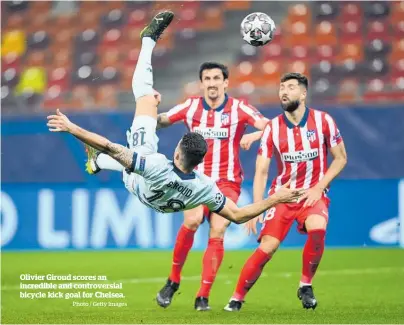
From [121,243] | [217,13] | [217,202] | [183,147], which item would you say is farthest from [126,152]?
[217,13]

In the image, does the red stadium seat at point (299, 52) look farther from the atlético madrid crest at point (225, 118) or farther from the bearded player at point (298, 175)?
the bearded player at point (298, 175)

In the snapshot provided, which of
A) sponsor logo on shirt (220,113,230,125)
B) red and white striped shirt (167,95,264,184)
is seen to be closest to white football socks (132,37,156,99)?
red and white striped shirt (167,95,264,184)

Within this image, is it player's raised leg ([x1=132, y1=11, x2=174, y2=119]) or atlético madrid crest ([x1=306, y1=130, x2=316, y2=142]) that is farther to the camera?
atlético madrid crest ([x1=306, y1=130, x2=316, y2=142])

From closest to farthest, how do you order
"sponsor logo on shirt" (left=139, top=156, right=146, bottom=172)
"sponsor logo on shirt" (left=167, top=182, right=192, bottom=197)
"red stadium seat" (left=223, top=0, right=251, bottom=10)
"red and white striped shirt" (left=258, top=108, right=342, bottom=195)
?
"sponsor logo on shirt" (left=139, top=156, right=146, bottom=172) < "sponsor logo on shirt" (left=167, top=182, right=192, bottom=197) < "red and white striped shirt" (left=258, top=108, right=342, bottom=195) < "red stadium seat" (left=223, top=0, right=251, bottom=10)

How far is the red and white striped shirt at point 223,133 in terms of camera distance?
8.60m

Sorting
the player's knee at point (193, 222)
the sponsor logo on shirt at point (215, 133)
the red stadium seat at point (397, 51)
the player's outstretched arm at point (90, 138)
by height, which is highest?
the red stadium seat at point (397, 51)

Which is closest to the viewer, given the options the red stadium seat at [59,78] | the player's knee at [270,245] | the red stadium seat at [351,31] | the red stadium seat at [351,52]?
the player's knee at [270,245]

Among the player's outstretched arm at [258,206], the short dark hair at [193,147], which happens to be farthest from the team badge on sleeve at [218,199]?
the short dark hair at [193,147]

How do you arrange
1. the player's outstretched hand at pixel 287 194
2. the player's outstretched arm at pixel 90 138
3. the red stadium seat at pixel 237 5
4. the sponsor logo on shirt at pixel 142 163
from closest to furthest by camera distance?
the player's outstretched arm at pixel 90 138 → the player's outstretched hand at pixel 287 194 → the sponsor logo on shirt at pixel 142 163 → the red stadium seat at pixel 237 5

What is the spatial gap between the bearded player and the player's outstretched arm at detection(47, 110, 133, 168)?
1.64 metres

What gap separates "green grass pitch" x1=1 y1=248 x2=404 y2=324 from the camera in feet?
24.4

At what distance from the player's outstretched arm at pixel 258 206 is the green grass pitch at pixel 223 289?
2.78 ft

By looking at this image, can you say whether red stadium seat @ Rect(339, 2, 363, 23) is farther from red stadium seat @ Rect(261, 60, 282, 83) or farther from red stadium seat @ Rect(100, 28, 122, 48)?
red stadium seat @ Rect(100, 28, 122, 48)

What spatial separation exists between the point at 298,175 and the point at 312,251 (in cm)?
72
